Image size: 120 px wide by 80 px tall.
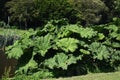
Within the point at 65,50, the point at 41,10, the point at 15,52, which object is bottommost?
the point at 41,10

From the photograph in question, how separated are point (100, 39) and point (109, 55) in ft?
1.97

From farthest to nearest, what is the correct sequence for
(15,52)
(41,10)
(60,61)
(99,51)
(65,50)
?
1. (41,10)
2. (99,51)
3. (15,52)
4. (65,50)
5. (60,61)

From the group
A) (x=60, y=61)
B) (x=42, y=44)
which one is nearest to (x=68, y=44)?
(x=60, y=61)

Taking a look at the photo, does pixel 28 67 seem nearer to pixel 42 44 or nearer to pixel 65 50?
pixel 42 44

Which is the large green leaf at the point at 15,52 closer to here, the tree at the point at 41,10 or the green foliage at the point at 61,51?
the green foliage at the point at 61,51

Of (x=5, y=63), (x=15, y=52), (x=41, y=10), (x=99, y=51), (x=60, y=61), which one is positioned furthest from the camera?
(x=41, y=10)

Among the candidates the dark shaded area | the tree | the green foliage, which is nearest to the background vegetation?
the green foliage

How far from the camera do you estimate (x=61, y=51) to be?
1103cm

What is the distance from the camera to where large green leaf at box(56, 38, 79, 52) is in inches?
428

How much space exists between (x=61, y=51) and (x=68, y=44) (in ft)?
0.94

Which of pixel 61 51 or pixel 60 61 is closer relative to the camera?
pixel 60 61

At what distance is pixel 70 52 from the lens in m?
11.0

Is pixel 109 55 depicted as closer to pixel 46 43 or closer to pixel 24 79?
pixel 46 43

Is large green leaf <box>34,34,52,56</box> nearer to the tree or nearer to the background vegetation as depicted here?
the background vegetation
